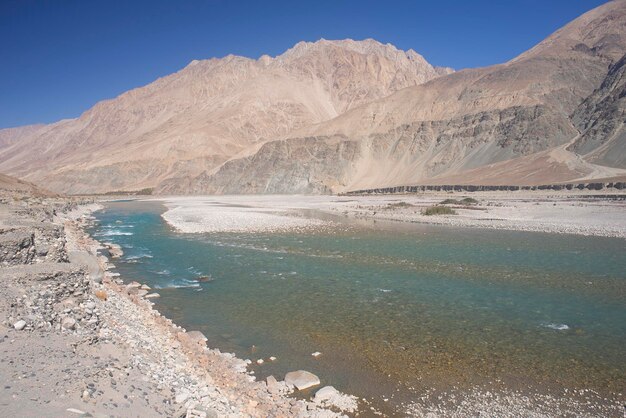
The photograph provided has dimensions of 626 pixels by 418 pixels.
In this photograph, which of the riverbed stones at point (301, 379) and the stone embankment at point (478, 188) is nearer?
the riverbed stones at point (301, 379)

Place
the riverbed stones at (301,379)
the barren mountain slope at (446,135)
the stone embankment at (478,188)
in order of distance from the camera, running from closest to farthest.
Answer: the riverbed stones at (301,379) → the stone embankment at (478,188) → the barren mountain slope at (446,135)

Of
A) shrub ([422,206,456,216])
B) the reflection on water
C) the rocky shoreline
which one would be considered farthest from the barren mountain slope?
the rocky shoreline

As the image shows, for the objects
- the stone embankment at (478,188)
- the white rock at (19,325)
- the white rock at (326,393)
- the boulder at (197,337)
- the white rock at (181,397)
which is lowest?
the white rock at (326,393)

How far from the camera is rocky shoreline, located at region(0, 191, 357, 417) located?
603cm

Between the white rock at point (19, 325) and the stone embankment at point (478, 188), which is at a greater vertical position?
the stone embankment at point (478, 188)

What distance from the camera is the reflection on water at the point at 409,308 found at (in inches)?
403

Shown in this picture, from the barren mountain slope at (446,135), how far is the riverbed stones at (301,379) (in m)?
83.4

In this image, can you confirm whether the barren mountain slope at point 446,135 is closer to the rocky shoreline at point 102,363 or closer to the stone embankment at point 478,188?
the stone embankment at point 478,188

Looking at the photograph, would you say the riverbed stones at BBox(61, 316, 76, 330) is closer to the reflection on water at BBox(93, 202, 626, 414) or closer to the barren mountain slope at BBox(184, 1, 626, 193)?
the reflection on water at BBox(93, 202, 626, 414)

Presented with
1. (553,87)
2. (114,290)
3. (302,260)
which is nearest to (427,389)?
(114,290)

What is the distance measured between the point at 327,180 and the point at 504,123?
4572 cm

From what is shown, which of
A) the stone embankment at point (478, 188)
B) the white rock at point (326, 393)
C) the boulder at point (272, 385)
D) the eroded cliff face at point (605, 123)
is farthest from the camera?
the eroded cliff face at point (605, 123)

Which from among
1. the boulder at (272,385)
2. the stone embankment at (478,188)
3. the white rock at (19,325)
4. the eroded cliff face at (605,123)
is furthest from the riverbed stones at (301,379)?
the eroded cliff face at (605,123)

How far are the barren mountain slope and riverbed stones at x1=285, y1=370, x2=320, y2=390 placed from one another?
83384 millimetres
